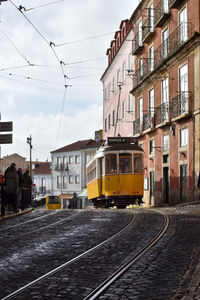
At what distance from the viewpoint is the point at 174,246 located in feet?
27.0

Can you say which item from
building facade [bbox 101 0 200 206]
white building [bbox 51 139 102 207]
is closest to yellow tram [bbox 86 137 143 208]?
building facade [bbox 101 0 200 206]

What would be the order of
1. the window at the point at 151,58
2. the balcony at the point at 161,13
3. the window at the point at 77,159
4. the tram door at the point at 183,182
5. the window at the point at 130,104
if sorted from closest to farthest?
1. the tram door at the point at 183,182
2. the balcony at the point at 161,13
3. the window at the point at 151,58
4. the window at the point at 130,104
5. the window at the point at 77,159

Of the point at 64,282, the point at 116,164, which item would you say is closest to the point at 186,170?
the point at 116,164

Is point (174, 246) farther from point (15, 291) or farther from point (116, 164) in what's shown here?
point (116, 164)

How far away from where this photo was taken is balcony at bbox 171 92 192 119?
22.0 metres

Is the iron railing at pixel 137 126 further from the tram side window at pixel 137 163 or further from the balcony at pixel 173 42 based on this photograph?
the tram side window at pixel 137 163

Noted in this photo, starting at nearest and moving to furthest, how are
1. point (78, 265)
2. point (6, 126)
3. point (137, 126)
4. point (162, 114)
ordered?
point (78, 265) < point (6, 126) < point (162, 114) < point (137, 126)

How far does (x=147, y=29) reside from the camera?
29453 millimetres

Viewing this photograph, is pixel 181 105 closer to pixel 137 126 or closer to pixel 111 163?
pixel 111 163

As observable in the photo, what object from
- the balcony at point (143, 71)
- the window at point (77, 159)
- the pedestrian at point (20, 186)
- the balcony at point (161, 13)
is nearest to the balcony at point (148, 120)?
the balcony at point (143, 71)

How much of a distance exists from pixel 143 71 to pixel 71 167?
1654 inches

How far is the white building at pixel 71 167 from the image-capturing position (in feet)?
223

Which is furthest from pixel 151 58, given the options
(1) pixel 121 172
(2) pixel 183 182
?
(1) pixel 121 172

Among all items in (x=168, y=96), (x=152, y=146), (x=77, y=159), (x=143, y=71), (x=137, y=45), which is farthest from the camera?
(x=77, y=159)
